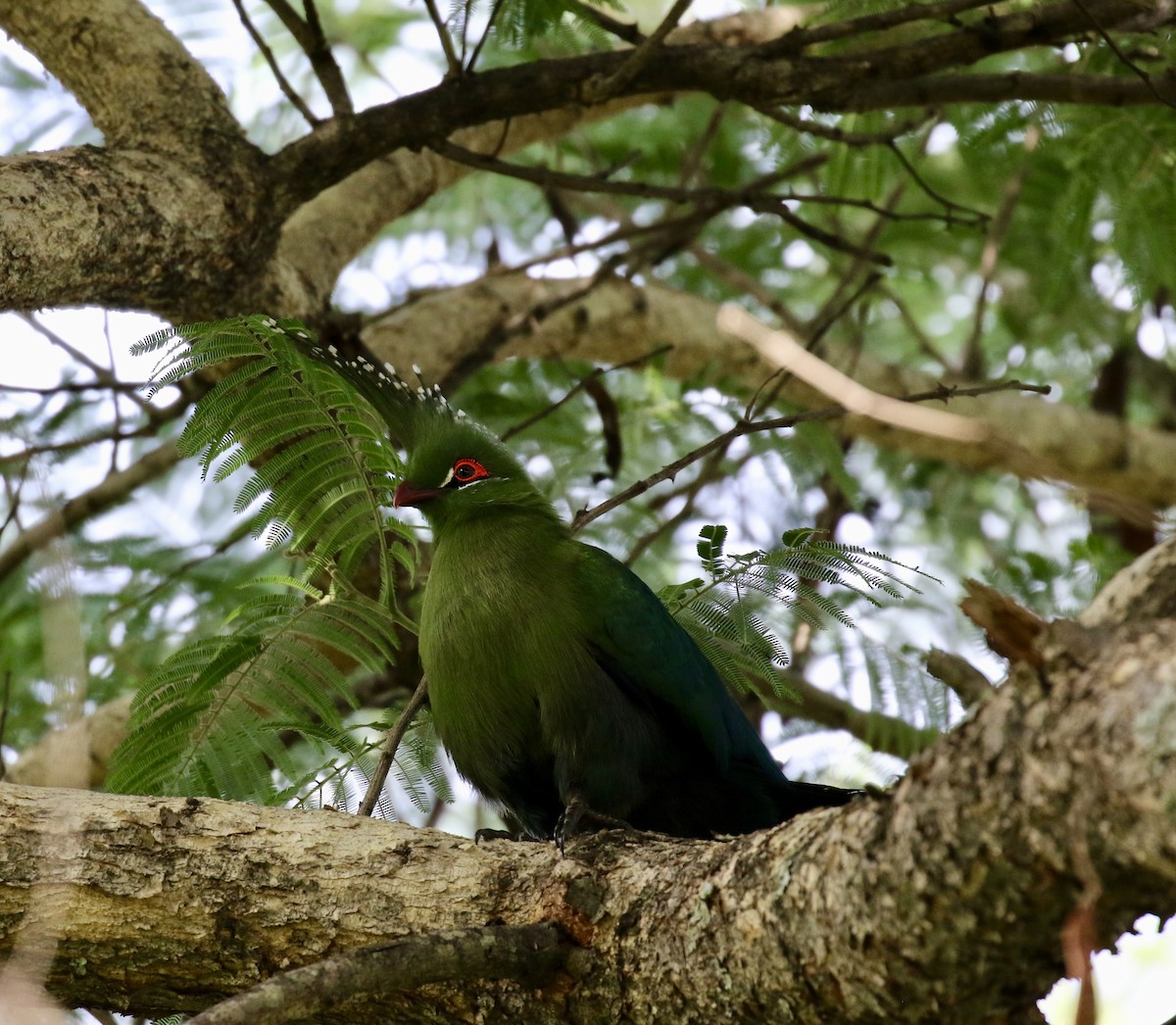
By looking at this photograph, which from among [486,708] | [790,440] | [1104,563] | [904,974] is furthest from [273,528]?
[1104,563]

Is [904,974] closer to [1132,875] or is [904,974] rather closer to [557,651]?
[1132,875]

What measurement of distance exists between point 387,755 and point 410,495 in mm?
893

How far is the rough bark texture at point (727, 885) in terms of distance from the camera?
72.2 inches

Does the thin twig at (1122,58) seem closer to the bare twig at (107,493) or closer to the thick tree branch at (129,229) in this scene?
the thick tree branch at (129,229)

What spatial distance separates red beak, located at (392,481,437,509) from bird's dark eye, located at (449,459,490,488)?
3.1 inches

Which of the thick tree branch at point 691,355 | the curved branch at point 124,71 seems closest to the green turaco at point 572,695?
the curved branch at point 124,71

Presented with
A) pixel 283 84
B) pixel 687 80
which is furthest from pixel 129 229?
pixel 687 80

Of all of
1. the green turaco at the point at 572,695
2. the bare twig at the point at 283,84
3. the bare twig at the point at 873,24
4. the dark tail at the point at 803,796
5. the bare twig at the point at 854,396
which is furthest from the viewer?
the bare twig at the point at 283,84

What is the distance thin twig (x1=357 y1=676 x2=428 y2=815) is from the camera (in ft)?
10.9

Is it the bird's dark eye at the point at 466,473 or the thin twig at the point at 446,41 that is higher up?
the thin twig at the point at 446,41

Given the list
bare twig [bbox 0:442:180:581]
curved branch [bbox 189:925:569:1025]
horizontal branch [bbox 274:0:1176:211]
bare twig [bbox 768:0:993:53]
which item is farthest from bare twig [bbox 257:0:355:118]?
curved branch [bbox 189:925:569:1025]

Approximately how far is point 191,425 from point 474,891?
154cm

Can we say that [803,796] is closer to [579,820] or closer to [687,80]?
[579,820]

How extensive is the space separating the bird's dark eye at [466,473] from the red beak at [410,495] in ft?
0.26
